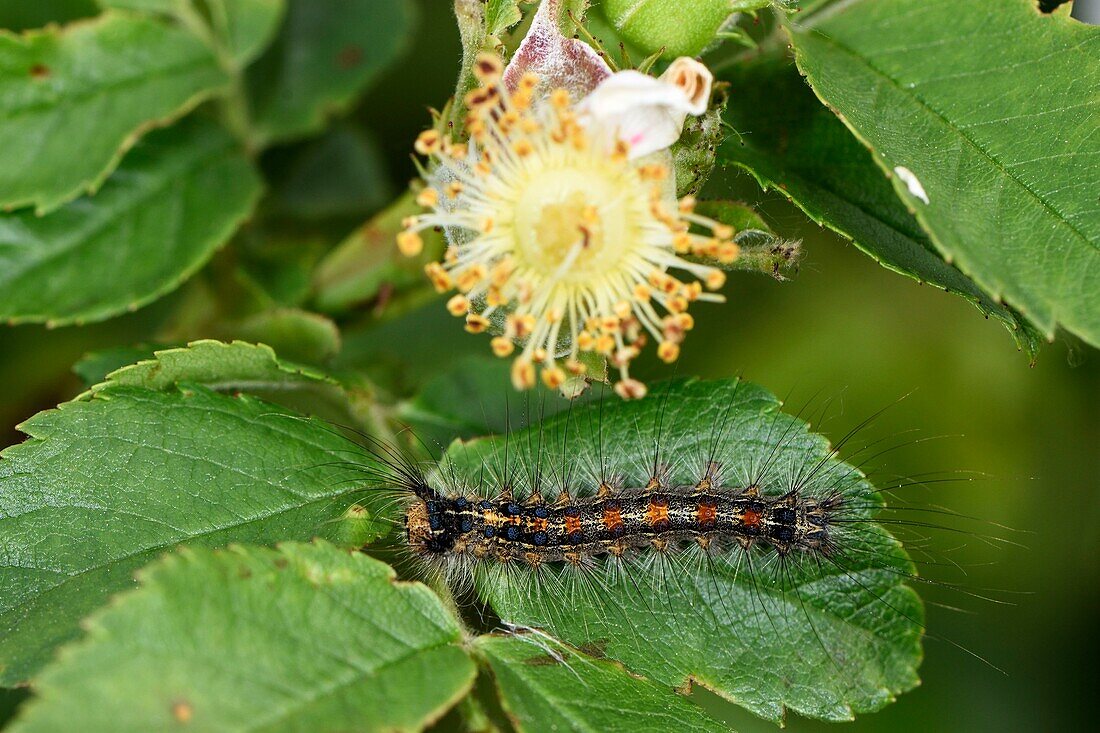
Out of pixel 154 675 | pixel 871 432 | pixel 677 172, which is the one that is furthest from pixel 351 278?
pixel 871 432

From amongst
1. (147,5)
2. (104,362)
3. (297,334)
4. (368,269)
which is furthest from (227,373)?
(147,5)

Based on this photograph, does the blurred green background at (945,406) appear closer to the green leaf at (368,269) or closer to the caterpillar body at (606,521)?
the green leaf at (368,269)

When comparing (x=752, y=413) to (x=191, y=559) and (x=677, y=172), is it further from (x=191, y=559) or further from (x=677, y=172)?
(x=191, y=559)

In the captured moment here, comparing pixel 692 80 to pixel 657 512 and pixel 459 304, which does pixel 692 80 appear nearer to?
pixel 459 304

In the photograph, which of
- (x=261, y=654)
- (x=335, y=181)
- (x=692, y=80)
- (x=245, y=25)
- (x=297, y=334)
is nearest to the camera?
(x=261, y=654)

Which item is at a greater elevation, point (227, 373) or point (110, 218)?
point (110, 218)

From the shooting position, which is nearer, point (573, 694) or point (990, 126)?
point (573, 694)

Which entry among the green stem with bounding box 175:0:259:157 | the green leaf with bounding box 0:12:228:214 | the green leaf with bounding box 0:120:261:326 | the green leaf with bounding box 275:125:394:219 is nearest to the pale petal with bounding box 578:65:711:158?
the green leaf with bounding box 0:120:261:326
